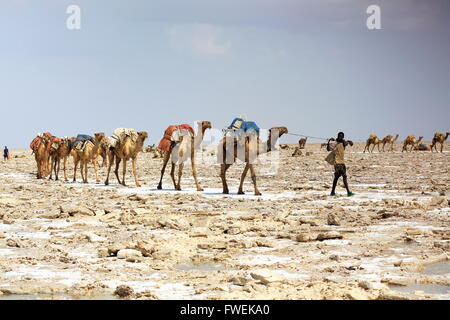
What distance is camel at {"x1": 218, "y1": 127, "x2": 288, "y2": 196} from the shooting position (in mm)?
17828

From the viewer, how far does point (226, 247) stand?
32.1 feet

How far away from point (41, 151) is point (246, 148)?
1422cm

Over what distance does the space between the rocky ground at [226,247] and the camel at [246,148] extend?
1.14 metres

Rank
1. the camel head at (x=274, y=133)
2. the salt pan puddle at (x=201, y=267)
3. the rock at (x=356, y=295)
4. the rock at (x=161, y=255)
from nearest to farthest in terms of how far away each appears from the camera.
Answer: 1. the rock at (x=356, y=295)
2. the salt pan puddle at (x=201, y=267)
3. the rock at (x=161, y=255)
4. the camel head at (x=274, y=133)

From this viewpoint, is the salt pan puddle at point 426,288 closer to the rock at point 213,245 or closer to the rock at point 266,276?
the rock at point 266,276

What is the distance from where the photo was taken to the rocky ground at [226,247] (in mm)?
7023

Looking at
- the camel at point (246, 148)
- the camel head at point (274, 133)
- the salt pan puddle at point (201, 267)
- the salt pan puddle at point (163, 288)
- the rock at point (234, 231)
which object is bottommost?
the salt pan puddle at point (201, 267)

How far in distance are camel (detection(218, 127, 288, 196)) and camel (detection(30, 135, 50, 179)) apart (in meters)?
12.8

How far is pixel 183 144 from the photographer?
20.1 meters

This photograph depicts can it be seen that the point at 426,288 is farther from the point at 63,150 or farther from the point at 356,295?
the point at 63,150

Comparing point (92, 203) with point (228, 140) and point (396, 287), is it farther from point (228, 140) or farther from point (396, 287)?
point (396, 287)

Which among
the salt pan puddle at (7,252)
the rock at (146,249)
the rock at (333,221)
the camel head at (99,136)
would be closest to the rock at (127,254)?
the rock at (146,249)
